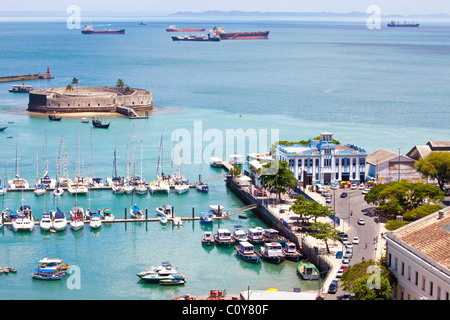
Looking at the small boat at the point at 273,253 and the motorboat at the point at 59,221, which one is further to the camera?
the motorboat at the point at 59,221

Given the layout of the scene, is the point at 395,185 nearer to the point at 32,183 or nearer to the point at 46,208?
the point at 46,208

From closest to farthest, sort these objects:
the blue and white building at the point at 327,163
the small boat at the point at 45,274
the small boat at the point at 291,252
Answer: the small boat at the point at 45,274 → the small boat at the point at 291,252 → the blue and white building at the point at 327,163

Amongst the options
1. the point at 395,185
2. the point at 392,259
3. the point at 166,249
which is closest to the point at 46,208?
the point at 166,249

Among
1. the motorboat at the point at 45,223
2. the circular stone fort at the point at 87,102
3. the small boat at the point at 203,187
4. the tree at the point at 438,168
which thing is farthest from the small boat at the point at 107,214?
the circular stone fort at the point at 87,102

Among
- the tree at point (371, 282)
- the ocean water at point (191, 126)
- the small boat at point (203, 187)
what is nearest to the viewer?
the tree at point (371, 282)

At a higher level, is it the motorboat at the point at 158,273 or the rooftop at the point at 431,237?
the rooftop at the point at 431,237

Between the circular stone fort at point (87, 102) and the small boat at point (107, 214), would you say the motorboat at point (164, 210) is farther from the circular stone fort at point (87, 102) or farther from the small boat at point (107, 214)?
the circular stone fort at point (87, 102)

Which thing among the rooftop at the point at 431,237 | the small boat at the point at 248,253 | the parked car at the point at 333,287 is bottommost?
the small boat at the point at 248,253
